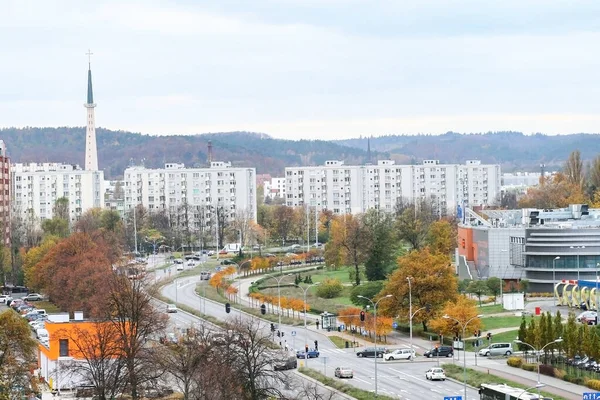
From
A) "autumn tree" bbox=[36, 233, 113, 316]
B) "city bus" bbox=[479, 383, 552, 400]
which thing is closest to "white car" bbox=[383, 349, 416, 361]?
"city bus" bbox=[479, 383, 552, 400]

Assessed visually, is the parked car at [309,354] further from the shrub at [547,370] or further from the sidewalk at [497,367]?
the shrub at [547,370]

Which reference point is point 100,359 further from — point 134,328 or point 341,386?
point 341,386

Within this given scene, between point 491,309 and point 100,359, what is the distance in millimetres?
38994

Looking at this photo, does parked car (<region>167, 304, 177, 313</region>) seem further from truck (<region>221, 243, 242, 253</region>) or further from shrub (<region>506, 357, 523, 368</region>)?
truck (<region>221, 243, 242, 253</region>)

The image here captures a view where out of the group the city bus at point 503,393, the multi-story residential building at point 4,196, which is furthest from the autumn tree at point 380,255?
the city bus at point 503,393

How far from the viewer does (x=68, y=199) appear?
19662cm

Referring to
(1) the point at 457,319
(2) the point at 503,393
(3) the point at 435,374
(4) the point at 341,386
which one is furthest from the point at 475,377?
(1) the point at 457,319

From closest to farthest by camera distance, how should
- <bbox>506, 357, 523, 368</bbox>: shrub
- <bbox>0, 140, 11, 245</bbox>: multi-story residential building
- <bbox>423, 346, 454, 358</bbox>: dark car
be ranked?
<bbox>506, 357, 523, 368</bbox>: shrub
<bbox>423, 346, 454, 358</bbox>: dark car
<bbox>0, 140, 11, 245</bbox>: multi-story residential building

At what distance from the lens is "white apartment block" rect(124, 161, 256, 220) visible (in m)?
196

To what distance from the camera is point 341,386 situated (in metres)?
61.6

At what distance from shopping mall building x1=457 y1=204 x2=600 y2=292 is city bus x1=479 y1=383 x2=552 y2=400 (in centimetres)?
4840

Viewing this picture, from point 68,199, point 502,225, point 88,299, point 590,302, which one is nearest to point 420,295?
point 590,302

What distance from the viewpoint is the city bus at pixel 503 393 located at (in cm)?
5197

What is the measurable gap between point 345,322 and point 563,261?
25.6 m
